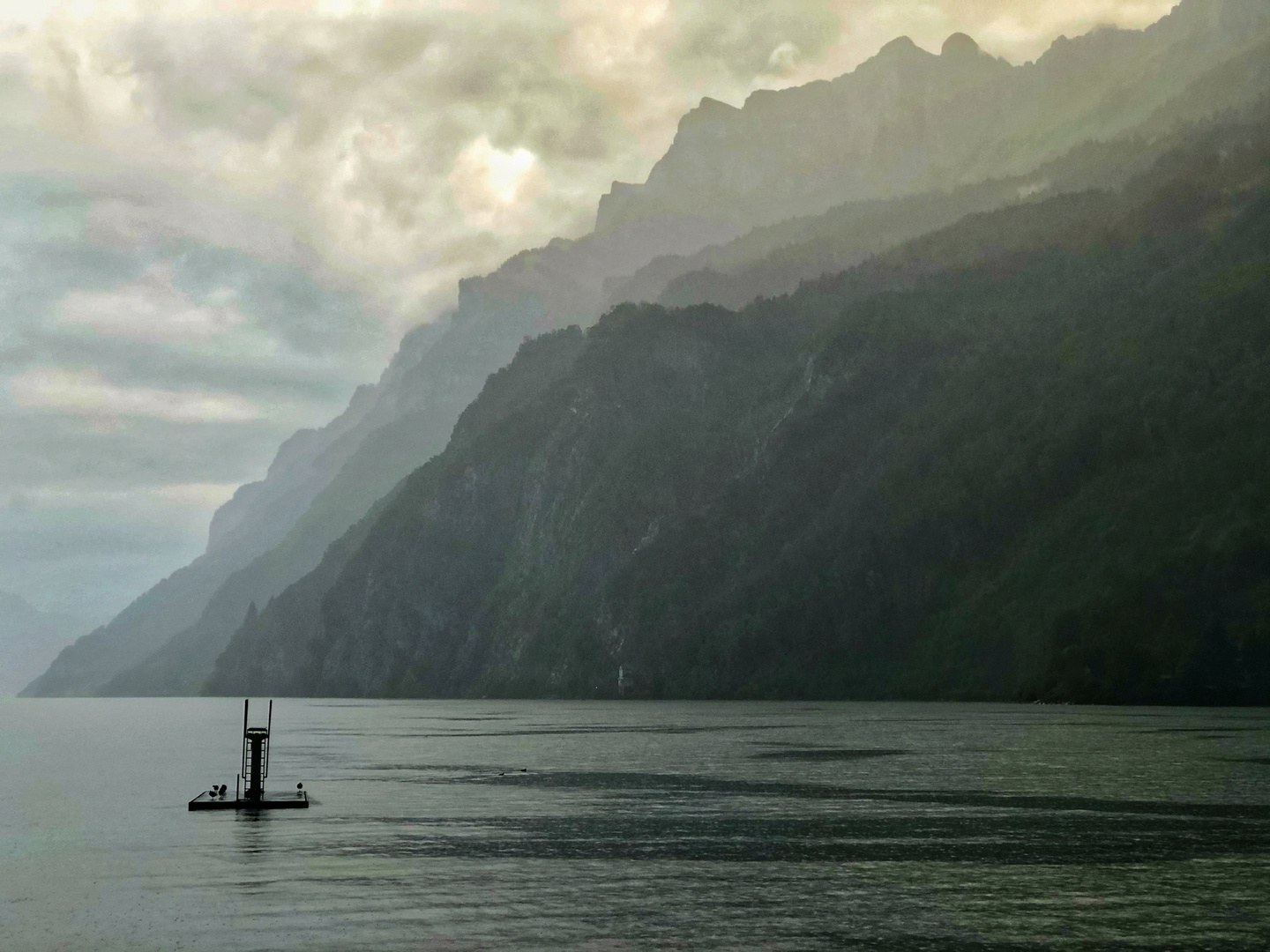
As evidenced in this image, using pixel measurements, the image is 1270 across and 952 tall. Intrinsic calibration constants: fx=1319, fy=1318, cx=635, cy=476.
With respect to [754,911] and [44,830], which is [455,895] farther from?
[44,830]

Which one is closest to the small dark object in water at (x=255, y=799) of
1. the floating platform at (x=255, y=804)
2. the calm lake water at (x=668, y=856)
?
the floating platform at (x=255, y=804)

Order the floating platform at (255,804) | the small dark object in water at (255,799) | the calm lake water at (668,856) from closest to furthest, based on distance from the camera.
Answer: the calm lake water at (668,856) < the floating platform at (255,804) < the small dark object in water at (255,799)

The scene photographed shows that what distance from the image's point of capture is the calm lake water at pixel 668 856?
45.1m

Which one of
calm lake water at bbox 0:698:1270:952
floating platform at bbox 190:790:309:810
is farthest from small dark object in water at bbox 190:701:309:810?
calm lake water at bbox 0:698:1270:952

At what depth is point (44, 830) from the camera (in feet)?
252

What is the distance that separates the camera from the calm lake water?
45.1 m

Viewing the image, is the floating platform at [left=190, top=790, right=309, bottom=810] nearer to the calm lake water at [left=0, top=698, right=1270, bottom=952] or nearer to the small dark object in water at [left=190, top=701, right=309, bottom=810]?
the small dark object in water at [left=190, top=701, right=309, bottom=810]

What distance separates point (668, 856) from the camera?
204ft

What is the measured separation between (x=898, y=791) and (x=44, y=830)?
54.1 m

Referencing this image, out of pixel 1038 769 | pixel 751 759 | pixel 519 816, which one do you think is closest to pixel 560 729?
pixel 751 759

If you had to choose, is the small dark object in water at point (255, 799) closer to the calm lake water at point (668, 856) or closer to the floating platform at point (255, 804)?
the floating platform at point (255, 804)

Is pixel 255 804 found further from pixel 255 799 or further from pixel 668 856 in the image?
pixel 668 856

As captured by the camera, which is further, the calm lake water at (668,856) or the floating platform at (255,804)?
the floating platform at (255,804)

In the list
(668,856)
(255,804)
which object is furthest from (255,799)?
(668,856)
